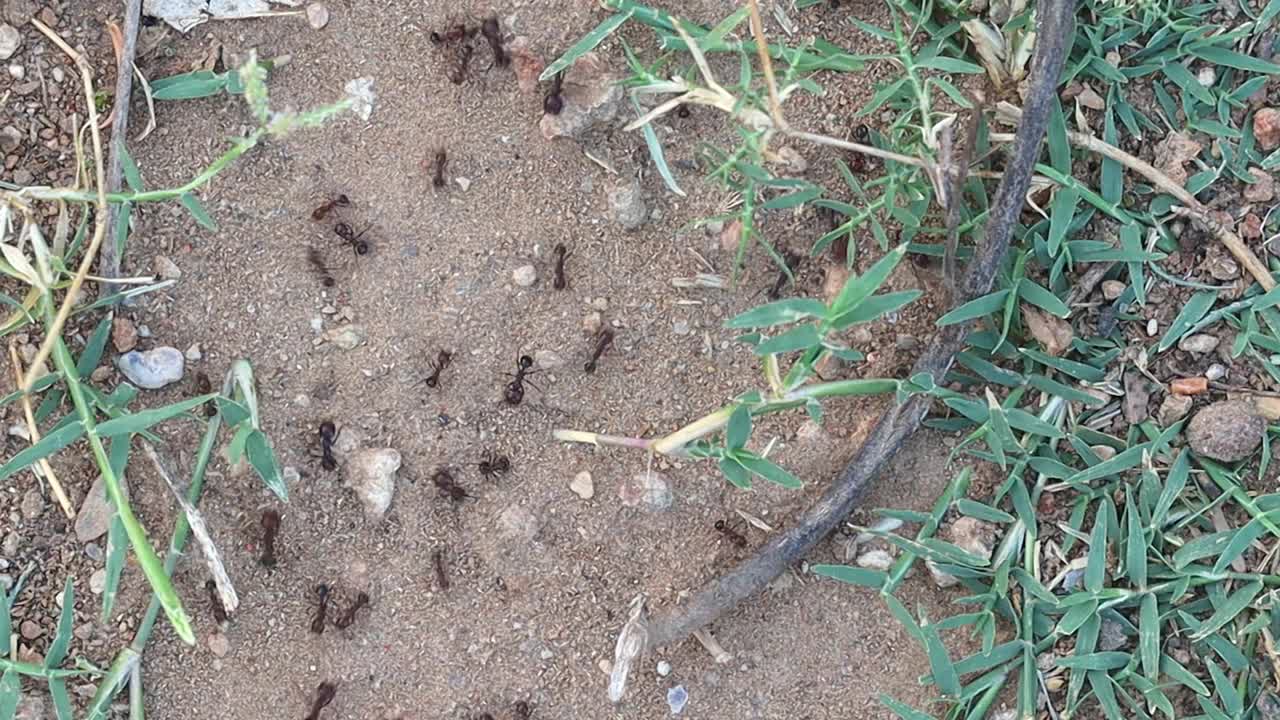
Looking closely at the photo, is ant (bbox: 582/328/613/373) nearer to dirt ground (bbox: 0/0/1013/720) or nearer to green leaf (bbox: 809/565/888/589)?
dirt ground (bbox: 0/0/1013/720)

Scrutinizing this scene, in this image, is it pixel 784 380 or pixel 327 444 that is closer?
pixel 784 380

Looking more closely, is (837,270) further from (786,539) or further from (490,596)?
(490,596)

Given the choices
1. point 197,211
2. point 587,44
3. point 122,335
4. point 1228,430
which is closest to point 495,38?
point 587,44

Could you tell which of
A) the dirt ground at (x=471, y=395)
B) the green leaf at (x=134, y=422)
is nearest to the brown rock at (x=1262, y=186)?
the dirt ground at (x=471, y=395)

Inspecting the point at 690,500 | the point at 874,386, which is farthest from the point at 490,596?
the point at 874,386

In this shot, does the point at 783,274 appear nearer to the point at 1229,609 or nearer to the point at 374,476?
the point at 374,476

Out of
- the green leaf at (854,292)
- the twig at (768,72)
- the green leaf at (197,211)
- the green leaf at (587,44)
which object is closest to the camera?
the green leaf at (854,292)

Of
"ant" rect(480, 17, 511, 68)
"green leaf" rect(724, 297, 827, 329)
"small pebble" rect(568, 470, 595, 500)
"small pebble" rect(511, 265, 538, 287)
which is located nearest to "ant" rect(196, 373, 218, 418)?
"small pebble" rect(511, 265, 538, 287)

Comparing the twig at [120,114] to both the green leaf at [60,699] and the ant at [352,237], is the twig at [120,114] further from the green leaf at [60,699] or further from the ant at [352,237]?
the green leaf at [60,699]
